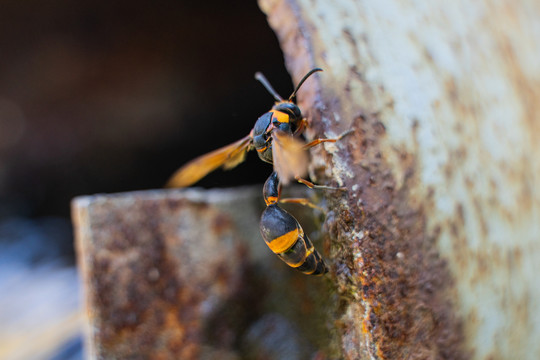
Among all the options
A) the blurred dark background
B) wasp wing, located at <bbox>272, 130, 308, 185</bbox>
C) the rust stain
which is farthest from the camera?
the blurred dark background

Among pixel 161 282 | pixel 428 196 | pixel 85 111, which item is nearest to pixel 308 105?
pixel 428 196

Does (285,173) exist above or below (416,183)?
above

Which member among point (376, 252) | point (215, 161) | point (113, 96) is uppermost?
point (113, 96)

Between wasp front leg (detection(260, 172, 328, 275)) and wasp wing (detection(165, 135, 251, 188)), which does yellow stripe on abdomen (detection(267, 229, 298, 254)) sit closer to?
wasp front leg (detection(260, 172, 328, 275))

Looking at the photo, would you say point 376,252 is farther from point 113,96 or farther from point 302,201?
point 113,96

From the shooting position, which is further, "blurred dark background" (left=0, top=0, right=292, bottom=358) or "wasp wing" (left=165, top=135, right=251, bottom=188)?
"blurred dark background" (left=0, top=0, right=292, bottom=358)

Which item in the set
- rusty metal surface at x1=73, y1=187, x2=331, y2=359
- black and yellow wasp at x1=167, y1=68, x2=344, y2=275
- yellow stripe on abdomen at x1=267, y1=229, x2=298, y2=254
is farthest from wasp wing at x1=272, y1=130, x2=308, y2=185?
rusty metal surface at x1=73, y1=187, x2=331, y2=359

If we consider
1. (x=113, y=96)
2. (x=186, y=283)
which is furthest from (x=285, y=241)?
(x=113, y=96)

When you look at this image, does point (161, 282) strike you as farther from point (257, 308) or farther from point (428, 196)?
point (428, 196)
